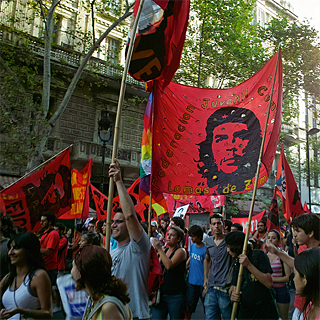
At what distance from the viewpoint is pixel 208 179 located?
478 centimetres

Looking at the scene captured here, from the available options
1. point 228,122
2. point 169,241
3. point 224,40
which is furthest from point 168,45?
point 224,40

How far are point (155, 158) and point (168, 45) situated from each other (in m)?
1.48

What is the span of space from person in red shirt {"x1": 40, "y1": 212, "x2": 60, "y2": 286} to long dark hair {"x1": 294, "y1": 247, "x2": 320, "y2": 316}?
428cm

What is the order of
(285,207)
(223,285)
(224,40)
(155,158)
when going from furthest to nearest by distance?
(224,40) → (285,207) → (155,158) → (223,285)

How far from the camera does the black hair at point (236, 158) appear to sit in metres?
4.51

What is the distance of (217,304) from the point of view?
15.1 ft

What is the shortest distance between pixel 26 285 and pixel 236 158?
2.93 meters

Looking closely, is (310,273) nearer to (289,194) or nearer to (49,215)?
(49,215)

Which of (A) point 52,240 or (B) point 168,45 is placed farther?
(A) point 52,240

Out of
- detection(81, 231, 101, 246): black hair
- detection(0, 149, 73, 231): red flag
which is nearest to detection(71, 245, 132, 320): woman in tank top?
detection(81, 231, 101, 246): black hair

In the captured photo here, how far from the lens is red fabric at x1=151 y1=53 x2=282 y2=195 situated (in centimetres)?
459

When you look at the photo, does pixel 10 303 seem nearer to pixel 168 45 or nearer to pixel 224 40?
pixel 168 45

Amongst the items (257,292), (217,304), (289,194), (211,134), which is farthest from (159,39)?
(289,194)

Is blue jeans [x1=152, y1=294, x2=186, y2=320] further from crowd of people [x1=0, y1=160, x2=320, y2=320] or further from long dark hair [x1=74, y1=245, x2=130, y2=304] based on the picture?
long dark hair [x1=74, y1=245, x2=130, y2=304]
